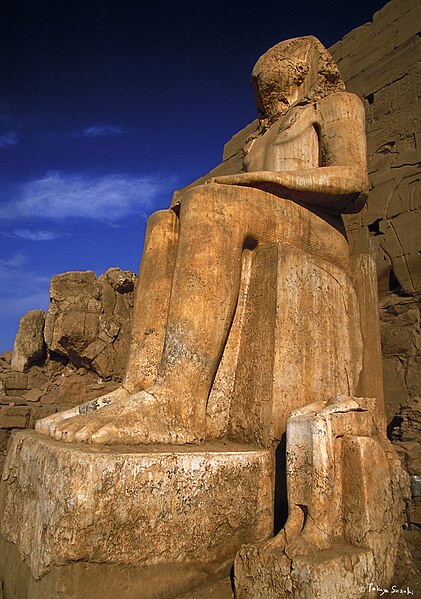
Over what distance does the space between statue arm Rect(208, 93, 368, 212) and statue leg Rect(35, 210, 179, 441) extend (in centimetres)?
37

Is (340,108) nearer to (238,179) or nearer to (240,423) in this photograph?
(238,179)

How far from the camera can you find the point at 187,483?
149 centimetres

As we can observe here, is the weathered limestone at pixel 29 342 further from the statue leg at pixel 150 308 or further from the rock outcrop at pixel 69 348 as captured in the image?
the statue leg at pixel 150 308

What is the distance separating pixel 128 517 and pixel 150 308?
1.02 metres

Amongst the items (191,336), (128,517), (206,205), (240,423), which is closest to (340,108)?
(206,205)

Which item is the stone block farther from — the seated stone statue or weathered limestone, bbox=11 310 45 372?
the seated stone statue

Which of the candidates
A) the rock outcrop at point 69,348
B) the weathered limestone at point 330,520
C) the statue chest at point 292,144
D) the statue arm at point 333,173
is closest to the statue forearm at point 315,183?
the statue arm at point 333,173

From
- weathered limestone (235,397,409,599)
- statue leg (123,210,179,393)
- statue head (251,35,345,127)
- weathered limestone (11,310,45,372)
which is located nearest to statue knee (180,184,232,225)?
statue leg (123,210,179,393)

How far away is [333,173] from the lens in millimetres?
2262

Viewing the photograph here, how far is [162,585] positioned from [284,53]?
288cm

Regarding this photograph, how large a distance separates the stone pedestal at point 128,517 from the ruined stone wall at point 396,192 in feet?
7.19

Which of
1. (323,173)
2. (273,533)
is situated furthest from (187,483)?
(323,173)

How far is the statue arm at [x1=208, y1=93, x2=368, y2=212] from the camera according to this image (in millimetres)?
2172

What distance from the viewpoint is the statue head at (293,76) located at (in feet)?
8.69
